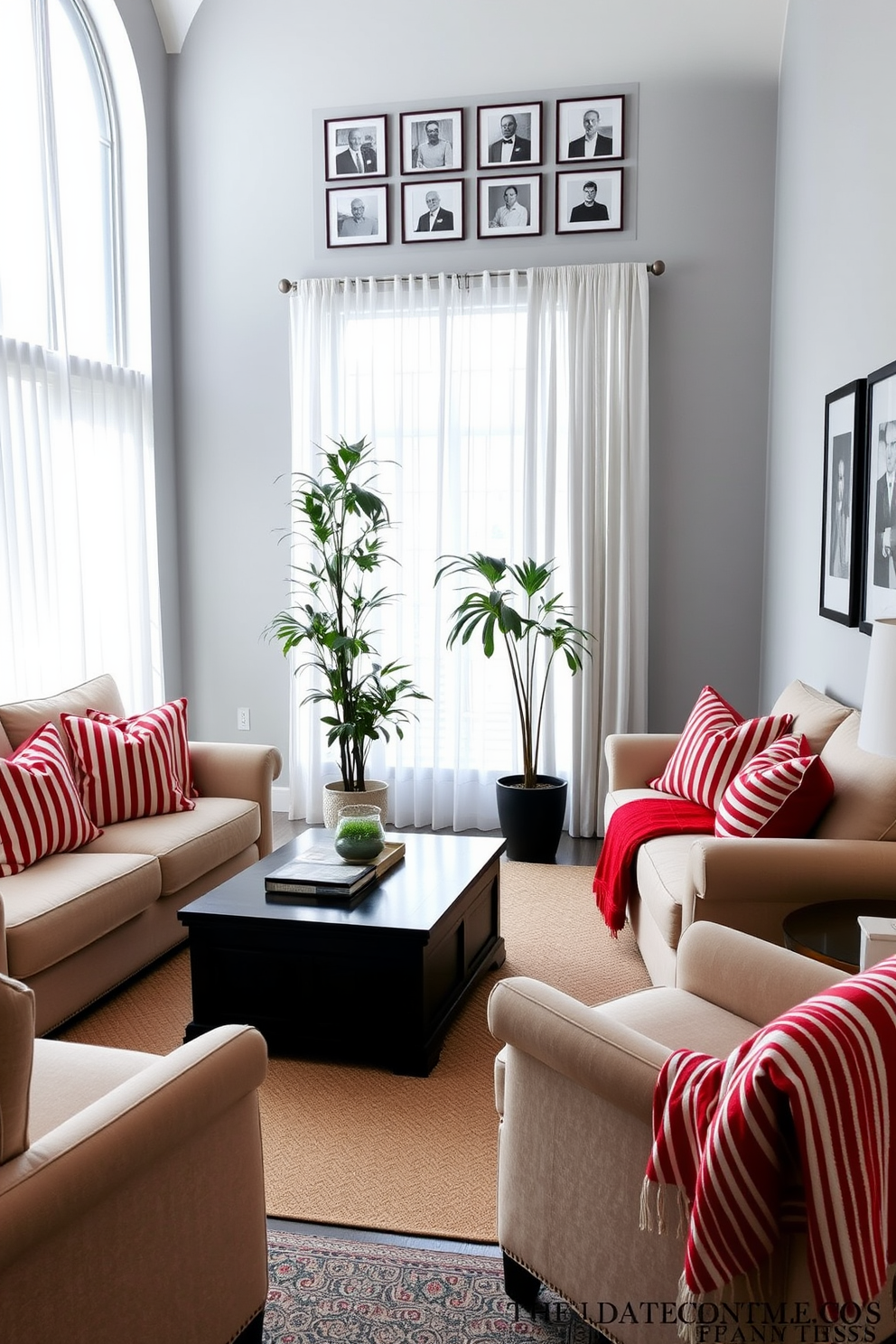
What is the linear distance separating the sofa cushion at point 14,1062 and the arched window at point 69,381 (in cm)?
301

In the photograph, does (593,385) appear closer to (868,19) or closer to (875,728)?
(868,19)

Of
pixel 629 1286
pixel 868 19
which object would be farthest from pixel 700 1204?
pixel 868 19

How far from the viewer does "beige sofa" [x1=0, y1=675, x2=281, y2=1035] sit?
112 inches

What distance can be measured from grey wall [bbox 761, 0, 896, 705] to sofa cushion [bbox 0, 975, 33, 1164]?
2.62 m

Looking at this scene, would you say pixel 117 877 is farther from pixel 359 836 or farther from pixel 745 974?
pixel 745 974

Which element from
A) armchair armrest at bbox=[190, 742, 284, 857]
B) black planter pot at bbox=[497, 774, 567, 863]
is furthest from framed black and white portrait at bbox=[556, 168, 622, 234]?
armchair armrest at bbox=[190, 742, 284, 857]

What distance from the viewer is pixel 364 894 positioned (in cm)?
303

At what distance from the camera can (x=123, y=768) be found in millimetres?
3672

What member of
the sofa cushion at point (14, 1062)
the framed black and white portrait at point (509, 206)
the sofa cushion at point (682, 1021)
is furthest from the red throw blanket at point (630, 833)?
the framed black and white portrait at point (509, 206)

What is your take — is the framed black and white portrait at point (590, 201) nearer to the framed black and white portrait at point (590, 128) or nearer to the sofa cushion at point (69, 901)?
the framed black and white portrait at point (590, 128)

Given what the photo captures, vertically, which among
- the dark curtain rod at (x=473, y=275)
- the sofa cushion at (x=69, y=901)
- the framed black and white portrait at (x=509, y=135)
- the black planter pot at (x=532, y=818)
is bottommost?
the black planter pot at (x=532, y=818)

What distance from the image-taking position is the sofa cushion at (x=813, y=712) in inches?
126

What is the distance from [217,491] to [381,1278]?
162 inches

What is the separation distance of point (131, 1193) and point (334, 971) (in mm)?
1363
